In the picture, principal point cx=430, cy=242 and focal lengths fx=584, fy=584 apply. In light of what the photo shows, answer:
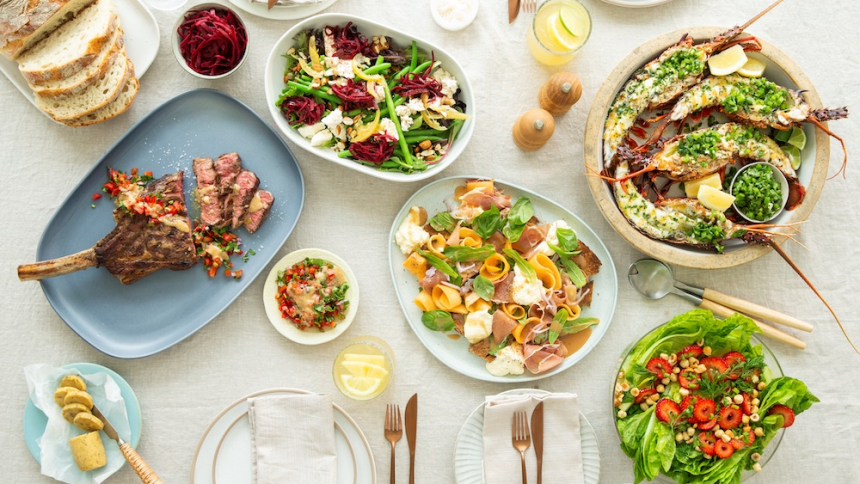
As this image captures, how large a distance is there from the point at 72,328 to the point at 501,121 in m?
2.59

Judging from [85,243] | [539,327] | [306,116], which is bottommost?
[539,327]

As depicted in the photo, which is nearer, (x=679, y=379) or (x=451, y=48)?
(x=679, y=379)

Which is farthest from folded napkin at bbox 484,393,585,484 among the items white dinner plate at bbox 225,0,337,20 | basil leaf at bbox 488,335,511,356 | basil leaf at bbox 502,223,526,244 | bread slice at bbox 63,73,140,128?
bread slice at bbox 63,73,140,128

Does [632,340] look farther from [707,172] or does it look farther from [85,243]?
[85,243]

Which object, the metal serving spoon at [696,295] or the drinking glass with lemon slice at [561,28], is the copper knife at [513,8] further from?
the metal serving spoon at [696,295]

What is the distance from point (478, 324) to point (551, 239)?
622mm

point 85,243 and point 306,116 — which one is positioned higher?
point 306,116

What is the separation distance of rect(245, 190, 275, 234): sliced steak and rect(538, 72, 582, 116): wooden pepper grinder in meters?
1.61

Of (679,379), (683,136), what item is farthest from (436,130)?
(679,379)

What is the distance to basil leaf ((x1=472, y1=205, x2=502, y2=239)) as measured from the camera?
3146mm

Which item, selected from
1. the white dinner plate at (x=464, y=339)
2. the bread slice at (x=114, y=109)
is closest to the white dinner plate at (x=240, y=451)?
the white dinner plate at (x=464, y=339)

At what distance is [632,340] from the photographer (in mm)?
3410

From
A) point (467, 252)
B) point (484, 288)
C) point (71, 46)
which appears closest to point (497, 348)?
point (484, 288)

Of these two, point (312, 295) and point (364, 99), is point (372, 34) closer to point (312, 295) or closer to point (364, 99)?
point (364, 99)
